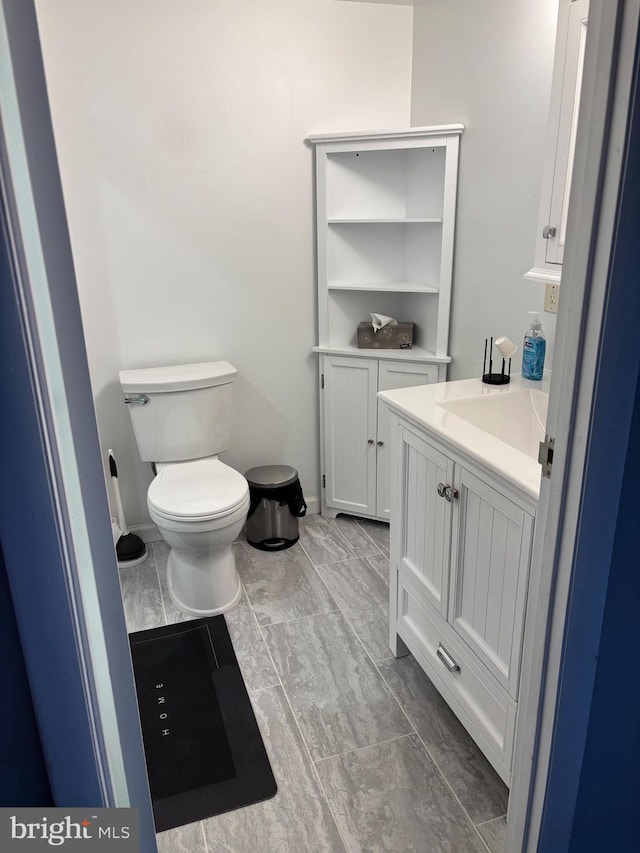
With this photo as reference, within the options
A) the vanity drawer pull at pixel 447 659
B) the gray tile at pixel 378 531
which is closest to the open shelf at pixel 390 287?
the gray tile at pixel 378 531

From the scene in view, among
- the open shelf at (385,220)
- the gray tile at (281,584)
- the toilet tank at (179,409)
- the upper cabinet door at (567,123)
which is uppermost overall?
the upper cabinet door at (567,123)

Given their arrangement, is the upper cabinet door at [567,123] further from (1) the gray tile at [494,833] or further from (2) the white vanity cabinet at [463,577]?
(1) the gray tile at [494,833]

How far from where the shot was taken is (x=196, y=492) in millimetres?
2410

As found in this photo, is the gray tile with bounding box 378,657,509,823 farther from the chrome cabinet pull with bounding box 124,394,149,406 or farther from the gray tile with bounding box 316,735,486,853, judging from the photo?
the chrome cabinet pull with bounding box 124,394,149,406

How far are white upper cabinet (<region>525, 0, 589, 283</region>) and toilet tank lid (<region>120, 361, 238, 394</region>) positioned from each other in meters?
1.33

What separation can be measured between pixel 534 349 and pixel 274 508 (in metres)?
1.35

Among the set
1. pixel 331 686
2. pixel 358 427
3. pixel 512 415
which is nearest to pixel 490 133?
pixel 512 415

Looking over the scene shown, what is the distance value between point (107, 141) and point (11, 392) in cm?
215

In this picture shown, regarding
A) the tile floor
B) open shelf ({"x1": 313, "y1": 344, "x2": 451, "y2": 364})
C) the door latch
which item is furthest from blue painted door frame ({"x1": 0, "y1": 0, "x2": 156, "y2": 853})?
open shelf ({"x1": 313, "y1": 344, "x2": 451, "y2": 364})

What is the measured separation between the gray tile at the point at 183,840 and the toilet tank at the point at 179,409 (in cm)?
141

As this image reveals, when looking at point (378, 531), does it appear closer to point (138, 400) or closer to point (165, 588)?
point (165, 588)

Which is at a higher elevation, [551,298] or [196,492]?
[551,298]

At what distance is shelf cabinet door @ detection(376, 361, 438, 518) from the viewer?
2.77 metres

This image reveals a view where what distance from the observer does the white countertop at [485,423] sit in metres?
1.45
